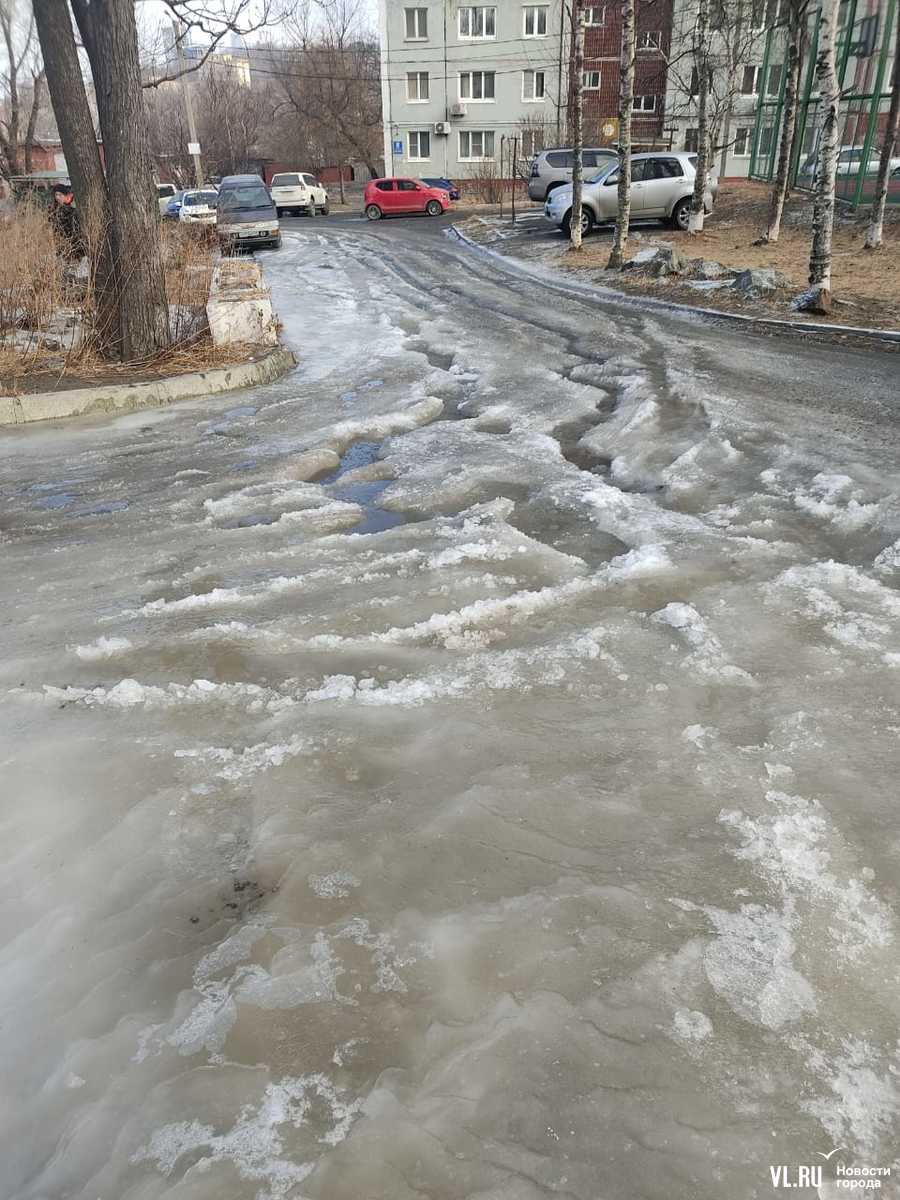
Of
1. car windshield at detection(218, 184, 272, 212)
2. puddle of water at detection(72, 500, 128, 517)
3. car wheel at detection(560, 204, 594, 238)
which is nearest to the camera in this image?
puddle of water at detection(72, 500, 128, 517)

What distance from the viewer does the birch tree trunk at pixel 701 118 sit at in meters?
15.6

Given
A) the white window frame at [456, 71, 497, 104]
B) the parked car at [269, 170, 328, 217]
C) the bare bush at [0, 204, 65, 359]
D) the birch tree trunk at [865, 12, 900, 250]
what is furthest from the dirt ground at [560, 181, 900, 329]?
the white window frame at [456, 71, 497, 104]

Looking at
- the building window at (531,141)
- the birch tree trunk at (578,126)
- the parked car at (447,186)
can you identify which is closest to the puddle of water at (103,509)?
the birch tree trunk at (578,126)

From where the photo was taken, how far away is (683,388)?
7.49 metres

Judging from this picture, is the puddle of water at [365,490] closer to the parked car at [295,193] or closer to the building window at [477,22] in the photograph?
the parked car at [295,193]

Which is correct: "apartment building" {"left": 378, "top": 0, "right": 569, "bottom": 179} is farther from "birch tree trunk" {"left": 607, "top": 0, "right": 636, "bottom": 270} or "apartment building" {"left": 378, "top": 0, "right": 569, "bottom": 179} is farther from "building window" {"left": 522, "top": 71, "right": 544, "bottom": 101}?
"birch tree trunk" {"left": 607, "top": 0, "right": 636, "bottom": 270}

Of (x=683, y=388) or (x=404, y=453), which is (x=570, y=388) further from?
(x=404, y=453)

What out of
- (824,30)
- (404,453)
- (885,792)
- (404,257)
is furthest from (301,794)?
(404,257)

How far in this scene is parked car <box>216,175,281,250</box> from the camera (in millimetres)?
21688

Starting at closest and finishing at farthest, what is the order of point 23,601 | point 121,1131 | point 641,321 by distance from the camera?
point 121,1131, point 23,601, point 641,321

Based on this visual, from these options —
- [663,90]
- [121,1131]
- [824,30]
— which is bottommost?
[121,1131]

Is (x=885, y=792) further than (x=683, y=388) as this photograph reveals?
No

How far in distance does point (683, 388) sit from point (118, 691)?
233 inches

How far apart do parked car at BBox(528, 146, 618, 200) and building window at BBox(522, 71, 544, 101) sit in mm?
21032
